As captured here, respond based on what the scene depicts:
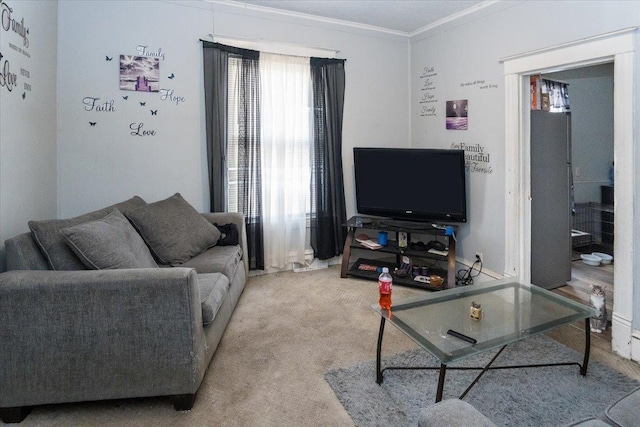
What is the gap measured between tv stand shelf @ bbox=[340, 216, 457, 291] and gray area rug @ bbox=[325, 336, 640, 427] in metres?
1.20

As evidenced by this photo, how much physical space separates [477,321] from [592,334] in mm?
1279

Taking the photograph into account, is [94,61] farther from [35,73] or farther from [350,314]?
[350,314]

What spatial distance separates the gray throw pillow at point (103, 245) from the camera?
1.91 m

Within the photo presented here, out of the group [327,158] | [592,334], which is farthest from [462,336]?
[327,158]

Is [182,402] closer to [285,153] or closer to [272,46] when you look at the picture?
[285,153]

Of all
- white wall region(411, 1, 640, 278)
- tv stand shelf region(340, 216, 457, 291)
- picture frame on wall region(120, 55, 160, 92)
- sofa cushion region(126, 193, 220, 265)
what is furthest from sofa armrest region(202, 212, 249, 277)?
white wall region(411, 1, 640, 278)

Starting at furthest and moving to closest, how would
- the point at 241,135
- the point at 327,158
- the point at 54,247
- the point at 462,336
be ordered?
the point at 327,158, the point at 241,135, the point at 54,247, the point at 462,336

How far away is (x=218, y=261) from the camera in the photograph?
2.74m

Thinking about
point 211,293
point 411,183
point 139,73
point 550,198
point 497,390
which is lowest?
point 497,390

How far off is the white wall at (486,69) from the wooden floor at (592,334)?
0.75 metres

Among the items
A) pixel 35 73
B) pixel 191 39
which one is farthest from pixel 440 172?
pixel 35 73

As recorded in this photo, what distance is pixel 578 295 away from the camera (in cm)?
333

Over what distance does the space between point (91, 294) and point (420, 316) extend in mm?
1571

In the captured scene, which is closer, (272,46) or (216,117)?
(216,117)
